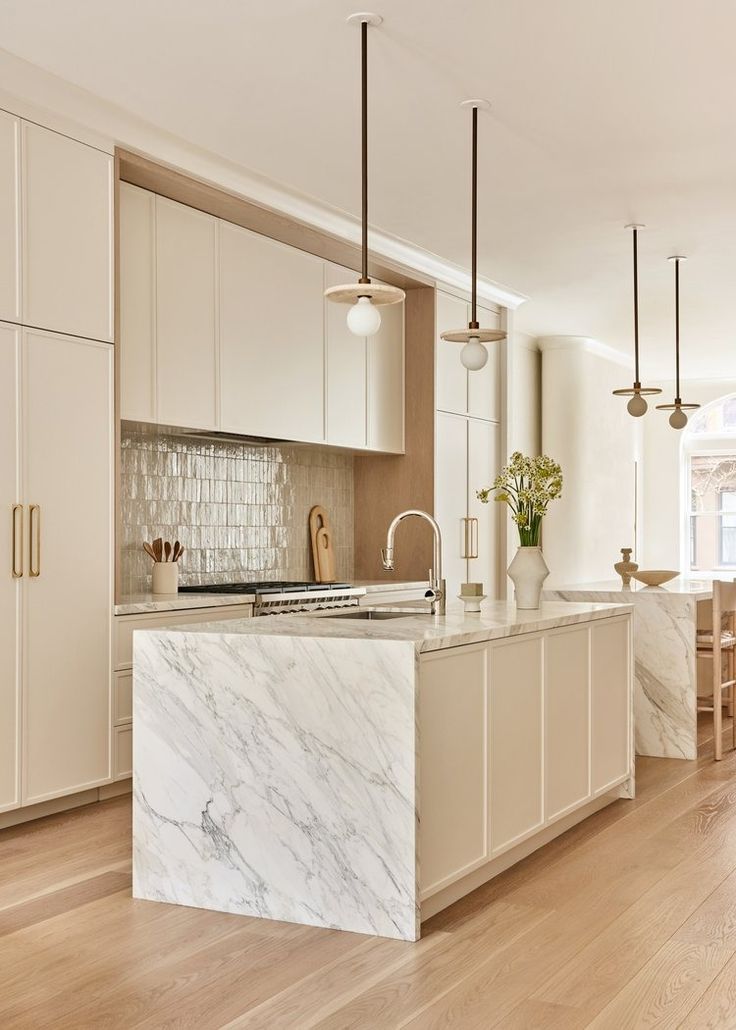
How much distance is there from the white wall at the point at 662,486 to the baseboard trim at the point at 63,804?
8.38 metres

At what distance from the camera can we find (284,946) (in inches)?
114

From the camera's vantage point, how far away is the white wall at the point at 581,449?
988 centimetres

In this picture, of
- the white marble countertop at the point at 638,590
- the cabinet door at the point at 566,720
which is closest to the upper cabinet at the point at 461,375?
the white marble countertop at the point at 638,590

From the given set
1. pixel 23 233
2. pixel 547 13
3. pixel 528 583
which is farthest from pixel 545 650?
pixel 23 233

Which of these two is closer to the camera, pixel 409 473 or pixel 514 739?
pixel 514 739

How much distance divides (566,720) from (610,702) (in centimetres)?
53

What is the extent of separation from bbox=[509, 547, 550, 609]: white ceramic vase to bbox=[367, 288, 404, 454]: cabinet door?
8.30 ft

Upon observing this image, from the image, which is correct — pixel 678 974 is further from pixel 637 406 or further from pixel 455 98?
pixel 637 406

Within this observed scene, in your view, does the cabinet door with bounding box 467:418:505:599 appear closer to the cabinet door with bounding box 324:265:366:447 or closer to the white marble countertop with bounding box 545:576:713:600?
the cabinet door with bounding box 324:265:366:447

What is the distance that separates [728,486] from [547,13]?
8985mm

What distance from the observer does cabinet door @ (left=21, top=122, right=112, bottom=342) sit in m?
4.18

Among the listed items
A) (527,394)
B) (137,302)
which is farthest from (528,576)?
(527,394)

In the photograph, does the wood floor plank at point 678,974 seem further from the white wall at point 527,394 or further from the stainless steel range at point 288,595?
the white wall at point 527,394

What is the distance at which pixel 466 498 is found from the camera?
755 cm
